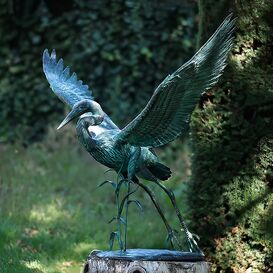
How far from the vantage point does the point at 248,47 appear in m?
5.94

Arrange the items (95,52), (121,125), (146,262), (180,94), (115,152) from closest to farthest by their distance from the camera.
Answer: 1. (180,94)
2. (146,262)
3. (115,152)
4. (121,125)
5. (95,52)

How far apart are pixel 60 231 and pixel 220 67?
13.4 ft

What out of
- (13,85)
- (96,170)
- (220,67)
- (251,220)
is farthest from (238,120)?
(13,85)

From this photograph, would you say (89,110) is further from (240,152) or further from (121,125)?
(121,125)

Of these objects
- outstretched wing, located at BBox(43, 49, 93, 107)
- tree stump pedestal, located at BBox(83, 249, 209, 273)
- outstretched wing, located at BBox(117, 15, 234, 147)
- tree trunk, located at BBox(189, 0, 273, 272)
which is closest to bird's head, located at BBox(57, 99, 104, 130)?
outstretched wing, located at BBox(117, 15, 234, 147)

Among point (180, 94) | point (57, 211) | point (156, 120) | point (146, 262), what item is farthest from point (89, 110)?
point (57, 211)

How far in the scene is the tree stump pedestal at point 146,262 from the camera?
4.29 meters

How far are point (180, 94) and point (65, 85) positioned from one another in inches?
44.9

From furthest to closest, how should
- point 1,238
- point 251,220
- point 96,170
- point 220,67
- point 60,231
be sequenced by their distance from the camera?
point 96,170 < point 60,231 < point 1,238 < point 251,220 < point 220,67

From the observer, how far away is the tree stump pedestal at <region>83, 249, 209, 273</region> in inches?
169

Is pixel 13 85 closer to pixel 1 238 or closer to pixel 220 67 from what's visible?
pixel 1 238

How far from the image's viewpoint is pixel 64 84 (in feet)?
16.6

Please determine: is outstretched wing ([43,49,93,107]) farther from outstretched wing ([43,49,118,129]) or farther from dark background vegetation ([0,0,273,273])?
dark background vegetation ([0,0,273,273])

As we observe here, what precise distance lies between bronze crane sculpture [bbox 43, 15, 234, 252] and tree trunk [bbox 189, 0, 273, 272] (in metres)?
1.37
